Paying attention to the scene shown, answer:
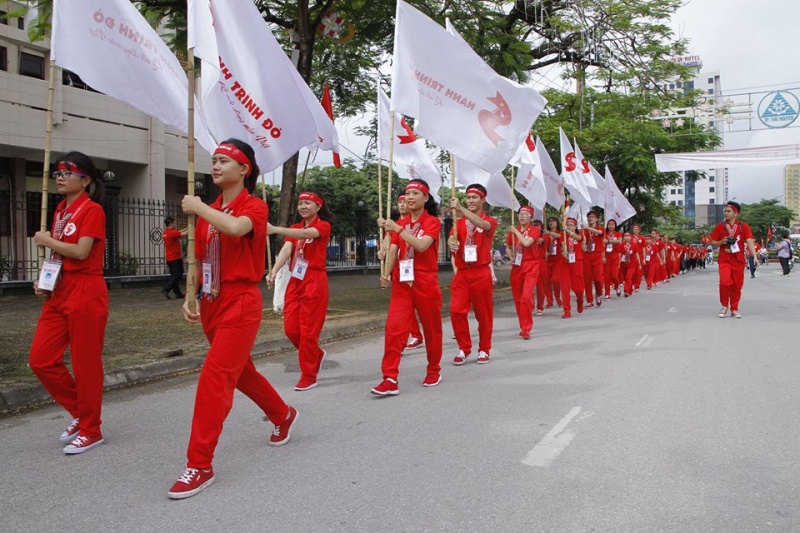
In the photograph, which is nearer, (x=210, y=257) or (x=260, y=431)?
(x=210, y=257)

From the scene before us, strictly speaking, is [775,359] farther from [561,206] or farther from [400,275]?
[561,206]

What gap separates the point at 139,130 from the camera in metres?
21.8

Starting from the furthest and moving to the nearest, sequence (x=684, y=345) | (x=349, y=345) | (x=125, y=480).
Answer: (x=349, y=345)
(x=684, y=345)
(x=125, y=480)

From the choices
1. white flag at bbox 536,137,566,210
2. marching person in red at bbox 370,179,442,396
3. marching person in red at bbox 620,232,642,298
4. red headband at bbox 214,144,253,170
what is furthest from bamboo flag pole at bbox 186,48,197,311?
marching person in red at bbox 620,232,642,298

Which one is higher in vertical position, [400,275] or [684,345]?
[400,275]

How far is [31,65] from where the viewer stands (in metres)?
20.3

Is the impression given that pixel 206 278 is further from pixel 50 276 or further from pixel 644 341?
pixel 644 341

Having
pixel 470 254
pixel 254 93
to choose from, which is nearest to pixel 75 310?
pixel 254 93

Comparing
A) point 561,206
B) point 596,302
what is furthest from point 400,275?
point 596,302

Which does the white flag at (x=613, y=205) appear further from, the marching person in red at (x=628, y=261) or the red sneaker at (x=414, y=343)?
the red sneaker at (x=414, y=343)

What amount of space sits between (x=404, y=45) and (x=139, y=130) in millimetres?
16803

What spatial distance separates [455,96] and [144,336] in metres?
5.05

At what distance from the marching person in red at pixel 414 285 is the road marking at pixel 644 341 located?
3543 millimetres

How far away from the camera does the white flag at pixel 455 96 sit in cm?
725
